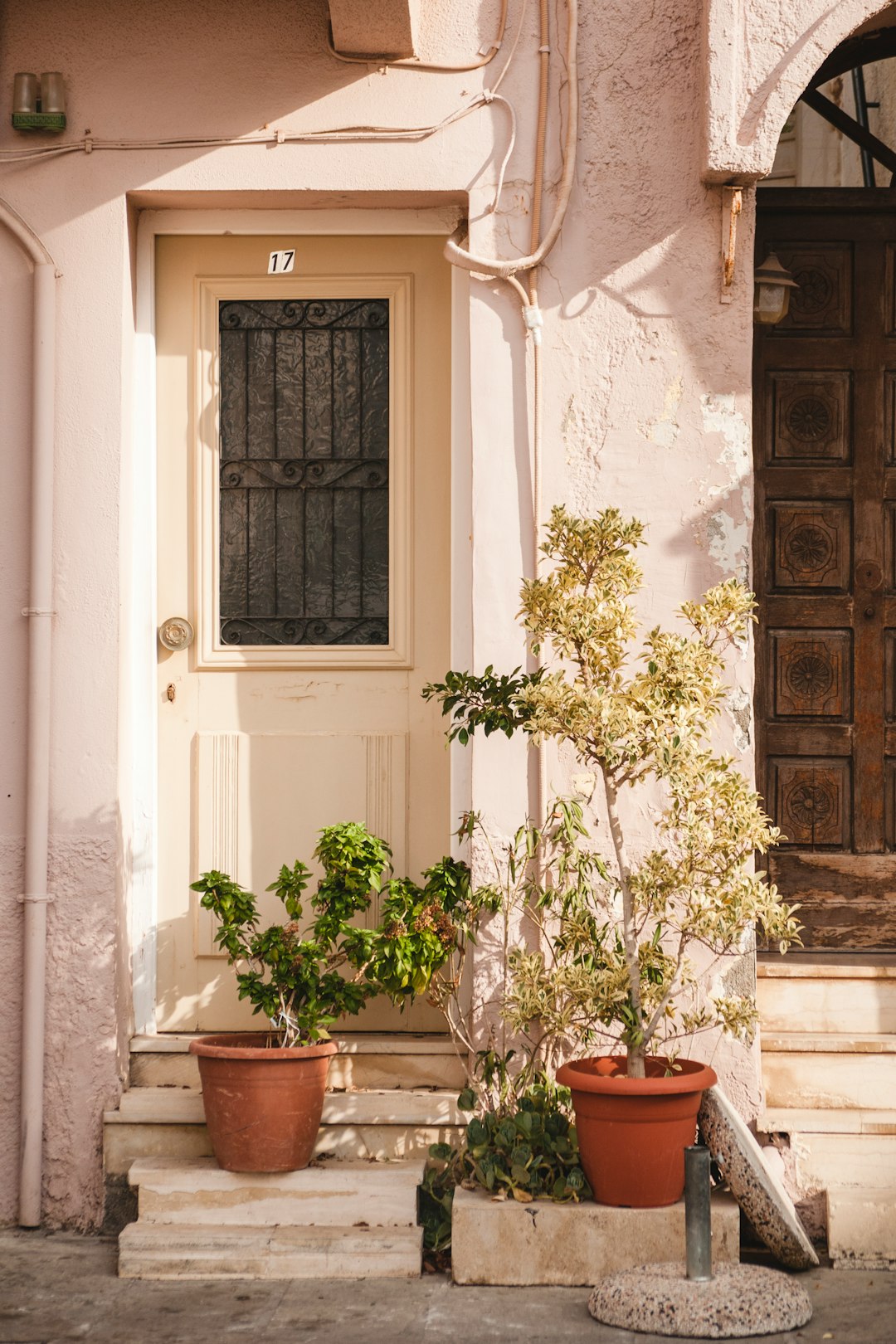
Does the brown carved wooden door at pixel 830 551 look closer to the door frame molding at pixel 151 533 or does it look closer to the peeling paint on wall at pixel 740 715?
the peeling paint on wall at pixel 740 715

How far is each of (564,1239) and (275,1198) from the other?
869 mm

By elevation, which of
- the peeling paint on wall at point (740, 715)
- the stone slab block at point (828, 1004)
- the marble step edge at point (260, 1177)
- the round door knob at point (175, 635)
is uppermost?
the round door knob at point (175, 635)

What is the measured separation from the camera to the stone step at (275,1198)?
4.21m

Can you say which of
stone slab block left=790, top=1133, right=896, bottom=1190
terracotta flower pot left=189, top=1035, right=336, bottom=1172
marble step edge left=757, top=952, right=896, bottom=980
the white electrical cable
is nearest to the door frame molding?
the white electrical cable

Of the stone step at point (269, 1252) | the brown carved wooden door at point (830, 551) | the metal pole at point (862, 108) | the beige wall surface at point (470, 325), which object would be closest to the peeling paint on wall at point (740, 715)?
the beige wall surface at point (470, 325)

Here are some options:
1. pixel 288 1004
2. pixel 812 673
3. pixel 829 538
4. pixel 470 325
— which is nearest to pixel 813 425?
pixel 829 538

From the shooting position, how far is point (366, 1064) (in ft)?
15.5

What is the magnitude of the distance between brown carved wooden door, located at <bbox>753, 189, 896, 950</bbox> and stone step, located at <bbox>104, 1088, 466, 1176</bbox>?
163cm

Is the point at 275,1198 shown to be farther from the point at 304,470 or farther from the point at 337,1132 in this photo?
the point at 304,470

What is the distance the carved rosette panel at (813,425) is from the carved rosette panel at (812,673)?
0.66 metres

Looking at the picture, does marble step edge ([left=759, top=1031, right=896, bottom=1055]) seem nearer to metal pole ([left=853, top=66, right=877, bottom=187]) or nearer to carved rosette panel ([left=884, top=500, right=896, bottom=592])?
carved rosette panel ([left=884, top=500, right=896, bottom=592])

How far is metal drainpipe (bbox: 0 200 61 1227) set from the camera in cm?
457

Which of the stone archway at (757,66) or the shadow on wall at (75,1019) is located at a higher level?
the stone archway at (757,66)

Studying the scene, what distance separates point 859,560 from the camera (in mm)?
5355
